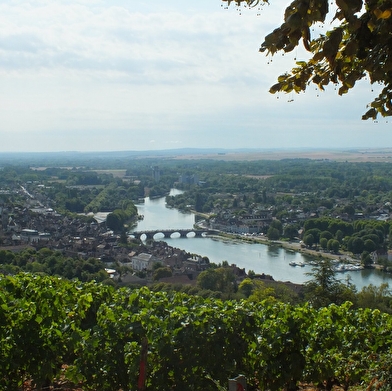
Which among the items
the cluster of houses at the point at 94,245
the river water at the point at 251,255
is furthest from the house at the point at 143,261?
the river water at the point at 251,255

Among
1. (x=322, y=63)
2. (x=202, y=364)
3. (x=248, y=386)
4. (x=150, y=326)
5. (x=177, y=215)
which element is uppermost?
(x=322, y=63)

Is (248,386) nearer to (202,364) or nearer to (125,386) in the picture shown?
(202,364)

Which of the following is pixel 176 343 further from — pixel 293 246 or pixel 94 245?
pixel 293 246

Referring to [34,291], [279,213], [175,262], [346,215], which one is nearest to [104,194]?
[279,213]

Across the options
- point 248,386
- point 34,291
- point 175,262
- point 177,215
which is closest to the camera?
point 248,386

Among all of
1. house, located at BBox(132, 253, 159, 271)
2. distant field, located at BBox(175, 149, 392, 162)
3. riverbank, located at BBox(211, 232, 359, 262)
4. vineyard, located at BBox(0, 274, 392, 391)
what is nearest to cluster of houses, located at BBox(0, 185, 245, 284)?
house, located at BBox(132, 253, 159, 271)

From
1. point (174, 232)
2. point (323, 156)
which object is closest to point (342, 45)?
point (174, 232)

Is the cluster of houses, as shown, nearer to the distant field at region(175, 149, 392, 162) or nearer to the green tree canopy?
the green tree canopy
